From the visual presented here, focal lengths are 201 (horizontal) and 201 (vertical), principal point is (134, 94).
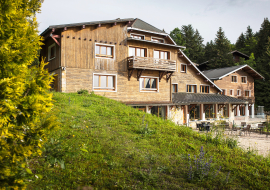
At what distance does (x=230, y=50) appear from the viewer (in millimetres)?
54875

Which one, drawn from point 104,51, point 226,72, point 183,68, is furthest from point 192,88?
point 104,51

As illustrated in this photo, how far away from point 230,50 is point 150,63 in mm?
42693

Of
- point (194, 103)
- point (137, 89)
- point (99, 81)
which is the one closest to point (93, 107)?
point (99, 81)

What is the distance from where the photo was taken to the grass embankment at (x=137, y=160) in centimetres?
522

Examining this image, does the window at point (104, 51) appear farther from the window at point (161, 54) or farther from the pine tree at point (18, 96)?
the pine tree at point (18, 96)

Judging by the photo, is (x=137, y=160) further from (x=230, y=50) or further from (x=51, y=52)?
(x=230, y=50)

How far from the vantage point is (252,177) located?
6.20 meters

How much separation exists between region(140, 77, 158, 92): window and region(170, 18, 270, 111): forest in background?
3303 centimetres

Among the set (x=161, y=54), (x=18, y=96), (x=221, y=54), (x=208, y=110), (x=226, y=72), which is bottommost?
(x=208, y=110)

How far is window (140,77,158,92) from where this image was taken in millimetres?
21750

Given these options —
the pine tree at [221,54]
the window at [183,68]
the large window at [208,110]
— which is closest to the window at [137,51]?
the window at [183,68]

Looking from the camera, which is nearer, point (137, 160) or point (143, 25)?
point (137, 160)

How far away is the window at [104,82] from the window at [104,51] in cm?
198

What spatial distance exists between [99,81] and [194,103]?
43.5ft
